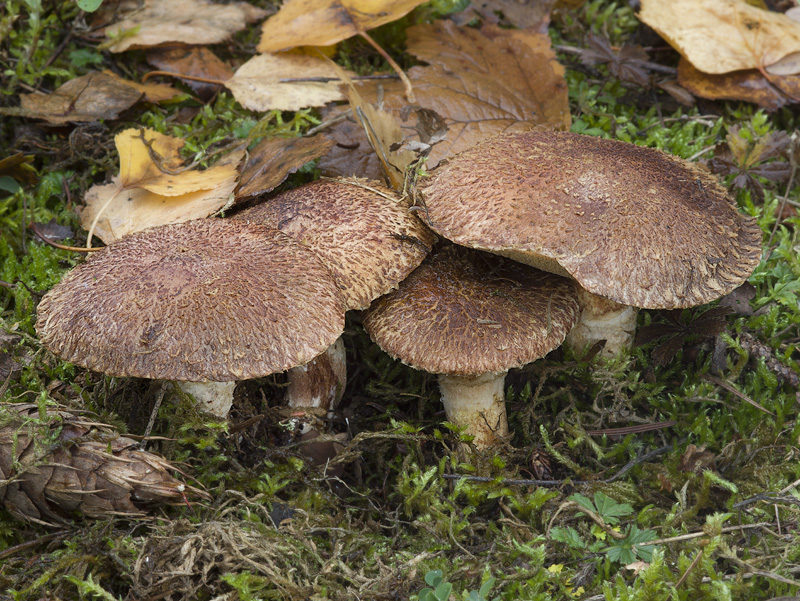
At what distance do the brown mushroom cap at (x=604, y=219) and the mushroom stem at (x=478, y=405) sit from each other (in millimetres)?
593

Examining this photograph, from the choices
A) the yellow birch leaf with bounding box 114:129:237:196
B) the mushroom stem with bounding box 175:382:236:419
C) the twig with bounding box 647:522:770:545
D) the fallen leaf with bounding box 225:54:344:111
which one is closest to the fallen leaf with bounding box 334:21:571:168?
the fallen leaf with bounding box 225:54:344:111

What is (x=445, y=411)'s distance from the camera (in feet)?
10.0

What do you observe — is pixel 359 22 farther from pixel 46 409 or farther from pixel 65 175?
pixel 46 409

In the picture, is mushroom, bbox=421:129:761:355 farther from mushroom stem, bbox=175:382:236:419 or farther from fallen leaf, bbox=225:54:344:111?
fallen leaf, bbox=225:54:344:111

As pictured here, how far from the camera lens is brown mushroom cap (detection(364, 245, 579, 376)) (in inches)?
99.8

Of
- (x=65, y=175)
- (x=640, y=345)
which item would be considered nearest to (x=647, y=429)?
(x=640, y=345)

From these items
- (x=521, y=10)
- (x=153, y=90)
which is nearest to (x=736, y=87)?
(x=521, y=10)

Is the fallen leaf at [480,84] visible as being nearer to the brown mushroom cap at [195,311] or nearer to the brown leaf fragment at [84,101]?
the brown mushroom cap at [195,311]

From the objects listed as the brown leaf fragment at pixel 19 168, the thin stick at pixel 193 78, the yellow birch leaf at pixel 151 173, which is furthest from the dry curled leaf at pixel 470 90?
the brown leaf fragment at pixel 19 168

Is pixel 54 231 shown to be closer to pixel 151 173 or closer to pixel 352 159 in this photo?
pixel 151 173

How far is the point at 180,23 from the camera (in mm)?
4129

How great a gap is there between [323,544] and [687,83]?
3463mm

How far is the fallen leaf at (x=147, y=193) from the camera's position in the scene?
3.01 meters

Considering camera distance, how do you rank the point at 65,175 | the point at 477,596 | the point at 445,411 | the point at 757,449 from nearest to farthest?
the point at 477,596 < the point at 757,449 < the point at 445,411 < the point at 65,175
